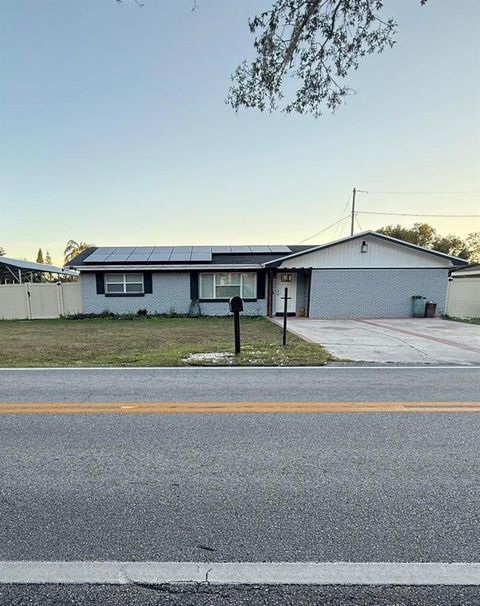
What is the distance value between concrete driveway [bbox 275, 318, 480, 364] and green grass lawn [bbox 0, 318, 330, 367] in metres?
0.86

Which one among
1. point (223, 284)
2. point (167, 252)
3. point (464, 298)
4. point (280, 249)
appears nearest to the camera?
point (464, 298)

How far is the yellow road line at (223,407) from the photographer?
4.16 metres

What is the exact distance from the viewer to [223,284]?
17.6 meters

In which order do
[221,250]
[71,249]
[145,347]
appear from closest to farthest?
[145,347]
[221,250]
[71,249]

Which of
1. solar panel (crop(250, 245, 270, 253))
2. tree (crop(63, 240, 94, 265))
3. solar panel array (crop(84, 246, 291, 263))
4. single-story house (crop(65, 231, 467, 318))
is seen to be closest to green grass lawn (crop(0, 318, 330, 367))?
single-story house (crop(65, 231, 467, 318))

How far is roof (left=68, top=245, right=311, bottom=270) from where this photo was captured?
17.3 meters

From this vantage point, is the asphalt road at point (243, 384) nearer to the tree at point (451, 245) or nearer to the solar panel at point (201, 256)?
the solar panel at point (201, 256)

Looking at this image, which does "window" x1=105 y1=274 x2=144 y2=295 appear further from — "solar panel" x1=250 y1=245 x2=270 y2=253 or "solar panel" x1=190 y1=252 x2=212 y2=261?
"solar panel" x1=250 y1=245 x2=270 y2=253

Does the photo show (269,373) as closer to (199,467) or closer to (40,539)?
(199,467)

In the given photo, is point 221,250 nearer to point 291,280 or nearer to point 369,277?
point 291,280

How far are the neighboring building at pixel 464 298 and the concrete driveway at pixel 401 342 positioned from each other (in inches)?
188

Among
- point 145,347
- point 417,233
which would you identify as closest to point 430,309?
point 145,347

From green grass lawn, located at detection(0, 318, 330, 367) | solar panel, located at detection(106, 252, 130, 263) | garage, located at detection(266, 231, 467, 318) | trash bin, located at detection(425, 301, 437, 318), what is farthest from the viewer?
solar panel, located at detection(106, 252, 130, 263)

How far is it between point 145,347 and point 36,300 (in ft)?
39.4
